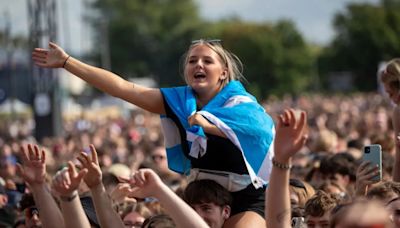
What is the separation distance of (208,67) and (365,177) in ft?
3.96

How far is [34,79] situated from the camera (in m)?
30.1

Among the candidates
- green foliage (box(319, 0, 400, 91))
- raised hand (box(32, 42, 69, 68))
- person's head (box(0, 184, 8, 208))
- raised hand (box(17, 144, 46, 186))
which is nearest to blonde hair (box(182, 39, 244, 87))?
raised hand (box(32, 42, 69, 68))

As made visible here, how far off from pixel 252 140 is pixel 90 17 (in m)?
136

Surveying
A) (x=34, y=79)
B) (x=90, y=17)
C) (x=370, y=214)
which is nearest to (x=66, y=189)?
(x=370, y=214)

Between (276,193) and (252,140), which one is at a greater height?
(252,140)

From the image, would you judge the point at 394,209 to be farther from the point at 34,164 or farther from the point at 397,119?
the point at 397,119

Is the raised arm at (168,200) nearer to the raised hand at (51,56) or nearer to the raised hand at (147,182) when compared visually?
the raised hand at (147,182)

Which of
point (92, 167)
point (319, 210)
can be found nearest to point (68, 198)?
point (92, 167)

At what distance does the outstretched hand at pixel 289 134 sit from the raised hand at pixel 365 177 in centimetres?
95

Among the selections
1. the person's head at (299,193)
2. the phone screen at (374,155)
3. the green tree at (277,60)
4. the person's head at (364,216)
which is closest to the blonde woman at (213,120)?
the phone screen at (374,155)

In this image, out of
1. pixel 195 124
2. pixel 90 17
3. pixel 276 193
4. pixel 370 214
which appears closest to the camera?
pixel 370 214

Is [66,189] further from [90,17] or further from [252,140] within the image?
[90,17]

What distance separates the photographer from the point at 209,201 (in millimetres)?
6730

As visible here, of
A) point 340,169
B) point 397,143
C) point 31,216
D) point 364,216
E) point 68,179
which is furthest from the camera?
point 340,169
